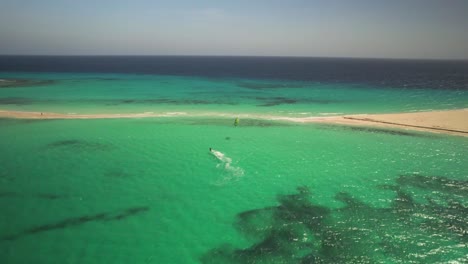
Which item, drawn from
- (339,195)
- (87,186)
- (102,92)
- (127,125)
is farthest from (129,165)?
(102,92)

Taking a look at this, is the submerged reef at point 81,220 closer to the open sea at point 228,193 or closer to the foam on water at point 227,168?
→ the open sea at point 228,193

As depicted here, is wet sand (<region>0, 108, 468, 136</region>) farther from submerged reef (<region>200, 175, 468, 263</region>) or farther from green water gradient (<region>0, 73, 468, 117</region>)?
submerged reef (<region>200, 175, 468, 263</region>)

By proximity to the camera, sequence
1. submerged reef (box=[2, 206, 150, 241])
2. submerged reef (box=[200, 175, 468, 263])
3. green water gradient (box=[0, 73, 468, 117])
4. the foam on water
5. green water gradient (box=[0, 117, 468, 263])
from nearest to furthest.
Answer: submerged reef (box=[200, 175, 468, 263]) < green water gradient (box=[0, 117, 468, 263]) < submerged reef (box=[2, 206, 150, 241]) < the foam on water < green water gradient (box=[0, 73, 468, 117])

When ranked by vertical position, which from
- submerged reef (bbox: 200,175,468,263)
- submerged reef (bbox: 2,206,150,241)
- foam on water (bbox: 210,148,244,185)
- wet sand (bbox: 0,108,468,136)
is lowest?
submerged reef (bbox: 2,206,150,241)

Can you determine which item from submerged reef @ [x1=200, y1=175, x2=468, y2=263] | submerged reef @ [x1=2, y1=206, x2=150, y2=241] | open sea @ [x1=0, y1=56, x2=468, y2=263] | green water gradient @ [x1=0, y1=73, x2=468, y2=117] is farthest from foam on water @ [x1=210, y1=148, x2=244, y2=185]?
green water gradient @ [x1=0, y1=73, x2=468, y2=117]

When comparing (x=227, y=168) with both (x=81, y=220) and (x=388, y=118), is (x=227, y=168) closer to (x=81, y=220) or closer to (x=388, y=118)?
(x=81, y=220)

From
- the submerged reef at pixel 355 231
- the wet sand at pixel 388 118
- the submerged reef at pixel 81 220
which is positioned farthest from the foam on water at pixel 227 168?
the wet sand at pixel 388 118

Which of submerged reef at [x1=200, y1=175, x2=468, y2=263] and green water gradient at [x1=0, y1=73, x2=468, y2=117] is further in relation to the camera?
green water gradient at [x1=0, y1=73, x2=468, y2=117]
